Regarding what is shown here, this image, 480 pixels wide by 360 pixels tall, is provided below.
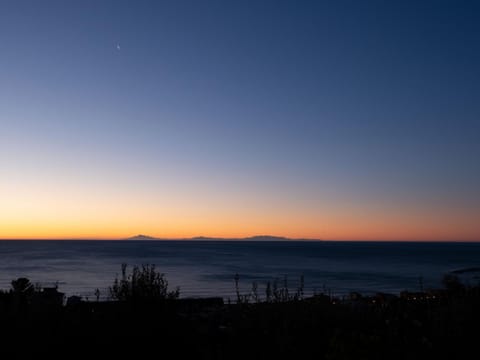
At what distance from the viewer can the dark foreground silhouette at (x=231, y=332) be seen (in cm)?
Answer: 670

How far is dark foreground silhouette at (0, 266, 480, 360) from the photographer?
6703mm

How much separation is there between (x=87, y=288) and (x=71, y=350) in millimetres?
39550

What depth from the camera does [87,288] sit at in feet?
147

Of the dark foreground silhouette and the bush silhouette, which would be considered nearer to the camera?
the dark foreground silhouette

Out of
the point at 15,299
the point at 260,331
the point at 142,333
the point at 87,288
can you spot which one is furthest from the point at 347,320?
the point at 87,288

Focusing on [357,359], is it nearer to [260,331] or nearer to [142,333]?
[260,331]

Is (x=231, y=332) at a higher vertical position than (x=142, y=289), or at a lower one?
lower

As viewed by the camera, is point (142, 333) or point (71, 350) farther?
point (142, 333)

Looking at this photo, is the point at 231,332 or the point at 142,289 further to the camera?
the point at 142,289

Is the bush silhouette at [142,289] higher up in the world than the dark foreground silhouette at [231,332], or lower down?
higher up

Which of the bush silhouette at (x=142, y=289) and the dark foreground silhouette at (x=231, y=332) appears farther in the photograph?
the bush silhouette at (x=142, y=289)

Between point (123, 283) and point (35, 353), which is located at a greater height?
point (123, 283)

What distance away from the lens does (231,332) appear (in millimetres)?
8117

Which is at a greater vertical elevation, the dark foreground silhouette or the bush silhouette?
the bush silhouette
